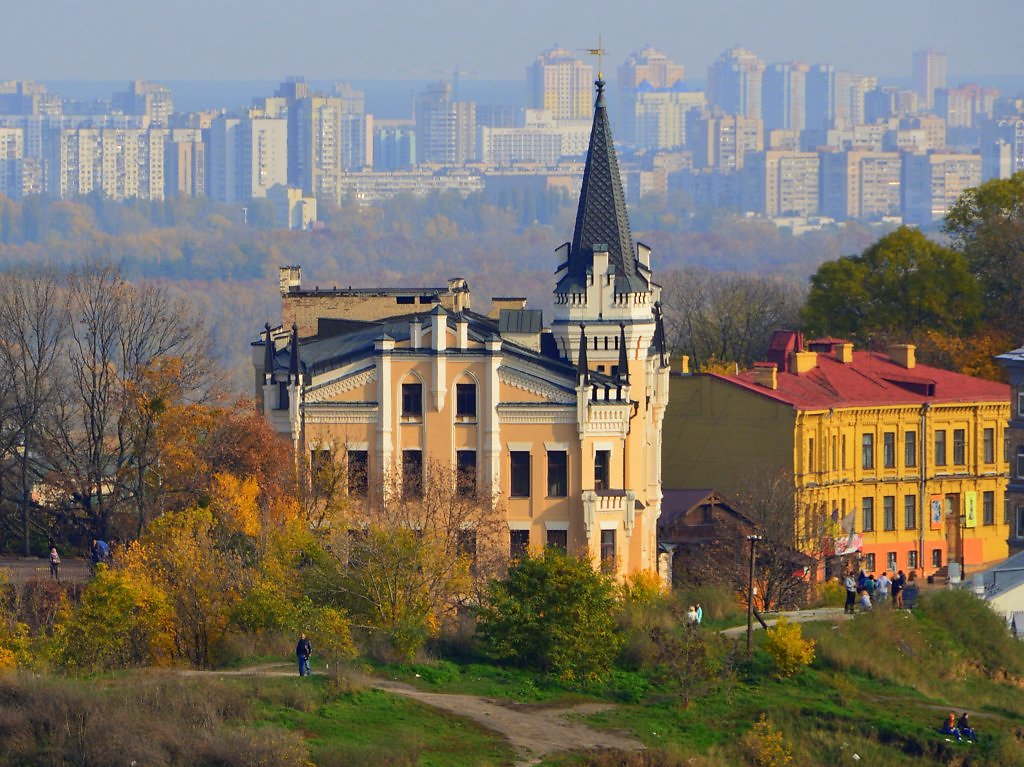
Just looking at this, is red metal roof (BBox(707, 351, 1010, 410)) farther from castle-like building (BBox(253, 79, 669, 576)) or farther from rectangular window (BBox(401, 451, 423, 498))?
rectangular window (BBox(401, 451, 423, 498))

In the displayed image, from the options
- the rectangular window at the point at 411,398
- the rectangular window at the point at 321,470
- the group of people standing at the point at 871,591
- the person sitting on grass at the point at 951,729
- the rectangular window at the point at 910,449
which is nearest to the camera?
the person sitting on grass at the point at 951,729

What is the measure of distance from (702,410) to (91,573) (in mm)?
16976

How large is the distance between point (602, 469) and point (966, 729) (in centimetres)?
1226

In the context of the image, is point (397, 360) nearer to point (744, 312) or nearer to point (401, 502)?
point (401, 502)

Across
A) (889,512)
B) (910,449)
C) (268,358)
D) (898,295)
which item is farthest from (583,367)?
(898,295)

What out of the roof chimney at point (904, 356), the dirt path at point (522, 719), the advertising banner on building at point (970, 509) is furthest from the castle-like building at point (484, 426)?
the roof chimney at point (904, 356)

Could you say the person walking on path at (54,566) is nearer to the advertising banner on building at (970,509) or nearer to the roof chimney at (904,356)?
the advertising banner on building at (970,509)

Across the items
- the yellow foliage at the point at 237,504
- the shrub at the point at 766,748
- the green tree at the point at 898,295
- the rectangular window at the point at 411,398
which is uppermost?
the green tree at the point at 898,295

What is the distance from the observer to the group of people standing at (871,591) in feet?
166

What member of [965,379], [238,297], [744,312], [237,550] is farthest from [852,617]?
[238,297]

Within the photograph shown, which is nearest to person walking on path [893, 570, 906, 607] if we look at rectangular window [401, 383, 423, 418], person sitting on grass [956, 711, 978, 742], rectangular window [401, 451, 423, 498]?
person sitting on grass [956, 711, 978, 742]

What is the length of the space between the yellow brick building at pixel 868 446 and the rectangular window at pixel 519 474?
8.67 metres

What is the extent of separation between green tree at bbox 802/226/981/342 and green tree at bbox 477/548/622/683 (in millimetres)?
36877

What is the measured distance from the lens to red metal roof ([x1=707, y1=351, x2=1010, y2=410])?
2591 inches
